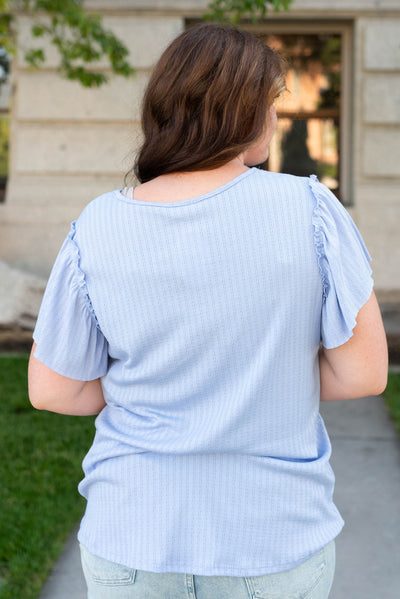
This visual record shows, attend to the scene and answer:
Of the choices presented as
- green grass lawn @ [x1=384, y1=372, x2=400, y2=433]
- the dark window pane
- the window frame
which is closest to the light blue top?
green grass lawn @ [x1=384, y1=372, x2=400, y2=433]

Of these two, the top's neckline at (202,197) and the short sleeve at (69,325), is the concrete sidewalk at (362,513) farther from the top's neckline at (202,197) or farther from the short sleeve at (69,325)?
the top's neckline at (202,197)

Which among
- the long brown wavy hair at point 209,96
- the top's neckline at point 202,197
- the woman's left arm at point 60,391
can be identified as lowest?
the woman's left arm at point 60,391

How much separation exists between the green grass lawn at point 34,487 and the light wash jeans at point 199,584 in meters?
1.67

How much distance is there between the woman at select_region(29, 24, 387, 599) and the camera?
112 cm

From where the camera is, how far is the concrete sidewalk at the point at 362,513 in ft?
9.25

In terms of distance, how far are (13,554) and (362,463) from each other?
83.1 inches

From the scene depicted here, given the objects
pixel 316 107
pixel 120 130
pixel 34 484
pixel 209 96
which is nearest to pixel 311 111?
pixel 316 107

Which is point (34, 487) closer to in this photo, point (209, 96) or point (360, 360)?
point (360, 360)

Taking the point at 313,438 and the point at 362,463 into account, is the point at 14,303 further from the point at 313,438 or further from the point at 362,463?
the point at 313,438

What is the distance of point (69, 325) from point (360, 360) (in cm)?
52

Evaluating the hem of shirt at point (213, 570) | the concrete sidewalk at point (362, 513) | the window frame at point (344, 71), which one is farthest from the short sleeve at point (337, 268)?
the window frame at point (344, 71)

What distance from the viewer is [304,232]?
1119mm

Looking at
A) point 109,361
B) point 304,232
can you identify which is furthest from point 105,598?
point 304,232

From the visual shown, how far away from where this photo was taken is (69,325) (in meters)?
1.24
